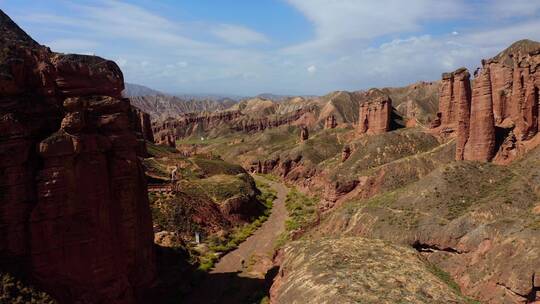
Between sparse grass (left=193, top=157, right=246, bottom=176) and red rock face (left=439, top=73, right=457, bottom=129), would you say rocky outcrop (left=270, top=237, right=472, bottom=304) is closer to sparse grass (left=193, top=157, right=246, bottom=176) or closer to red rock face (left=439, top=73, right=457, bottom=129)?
red rock face (left=439, top=73, right=457, bottom=129)

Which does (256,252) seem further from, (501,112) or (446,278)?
(501,112)

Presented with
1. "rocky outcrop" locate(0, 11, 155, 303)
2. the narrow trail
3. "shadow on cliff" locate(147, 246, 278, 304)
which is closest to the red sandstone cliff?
the narrow trail

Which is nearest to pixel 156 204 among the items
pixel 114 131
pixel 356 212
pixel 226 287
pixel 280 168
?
pixel 226 287

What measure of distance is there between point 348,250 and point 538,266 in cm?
1464

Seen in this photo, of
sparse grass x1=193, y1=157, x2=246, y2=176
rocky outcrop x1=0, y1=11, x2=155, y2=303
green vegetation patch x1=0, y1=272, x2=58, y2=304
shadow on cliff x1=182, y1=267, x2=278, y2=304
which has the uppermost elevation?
rocky outcrop x1=0, y1=11, x2=155, y2=303

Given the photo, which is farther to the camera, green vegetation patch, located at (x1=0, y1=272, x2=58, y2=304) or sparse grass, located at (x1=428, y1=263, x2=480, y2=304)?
sparse grass, located at (x1=428, y1=263, x2=480, y2=304)

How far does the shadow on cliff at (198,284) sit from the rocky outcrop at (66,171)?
29.2 ft

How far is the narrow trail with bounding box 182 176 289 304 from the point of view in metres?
43.5

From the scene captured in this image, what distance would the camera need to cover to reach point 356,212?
52.7 meters

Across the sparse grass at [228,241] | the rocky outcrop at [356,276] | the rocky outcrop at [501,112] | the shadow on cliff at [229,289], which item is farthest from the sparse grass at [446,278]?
the sparse grass at [228,241]

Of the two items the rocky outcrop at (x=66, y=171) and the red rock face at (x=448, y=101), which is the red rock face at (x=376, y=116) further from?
the rocky outcrop at (x=66, y=171)

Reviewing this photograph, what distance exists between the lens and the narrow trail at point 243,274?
143ft

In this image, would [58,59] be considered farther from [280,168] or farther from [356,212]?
[280,168]

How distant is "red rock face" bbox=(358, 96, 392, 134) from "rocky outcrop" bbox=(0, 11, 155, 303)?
7212 centimetres
